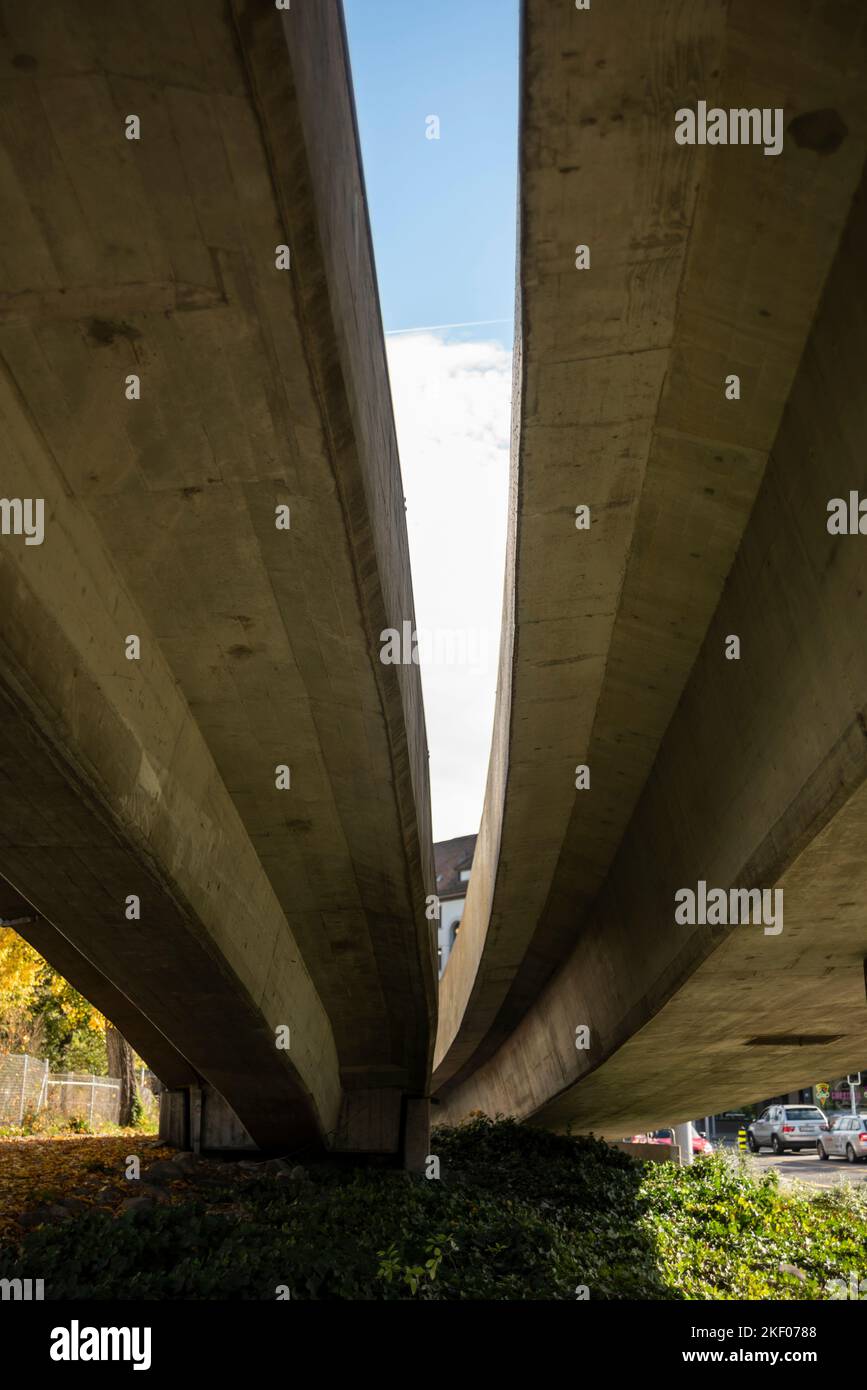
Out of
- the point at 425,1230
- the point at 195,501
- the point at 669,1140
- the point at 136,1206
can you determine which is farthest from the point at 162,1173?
the point at 669,1140

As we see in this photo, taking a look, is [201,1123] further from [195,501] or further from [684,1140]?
[684,1140]

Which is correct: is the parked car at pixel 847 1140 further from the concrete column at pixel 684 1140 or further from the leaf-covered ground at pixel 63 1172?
the leaf-covered ground at pixel 63 1172

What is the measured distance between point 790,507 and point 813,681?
1.02 m

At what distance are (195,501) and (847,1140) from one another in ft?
104

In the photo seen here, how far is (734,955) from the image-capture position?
30.6 feet

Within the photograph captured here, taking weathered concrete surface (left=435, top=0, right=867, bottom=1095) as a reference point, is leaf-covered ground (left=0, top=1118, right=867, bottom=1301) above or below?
below

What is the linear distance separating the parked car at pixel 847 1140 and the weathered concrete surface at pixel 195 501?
26.0 m

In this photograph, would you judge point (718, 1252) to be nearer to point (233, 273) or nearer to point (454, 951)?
point (454, 951)

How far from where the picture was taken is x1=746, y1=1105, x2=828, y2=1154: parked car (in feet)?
115

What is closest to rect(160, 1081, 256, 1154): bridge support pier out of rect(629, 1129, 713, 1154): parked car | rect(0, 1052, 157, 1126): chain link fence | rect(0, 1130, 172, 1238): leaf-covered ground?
rect(0, 1130, 172, 1238): leaf-covered ground

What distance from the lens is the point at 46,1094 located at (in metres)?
26.8

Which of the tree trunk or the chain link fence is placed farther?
the tree trunk

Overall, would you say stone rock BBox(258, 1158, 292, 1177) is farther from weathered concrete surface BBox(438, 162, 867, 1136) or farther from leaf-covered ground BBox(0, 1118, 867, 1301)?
weathered concrete surface BBox(438, 162, 867, 1136)

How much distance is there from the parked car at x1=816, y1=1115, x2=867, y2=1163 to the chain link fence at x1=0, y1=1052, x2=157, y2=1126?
20.1 meters
